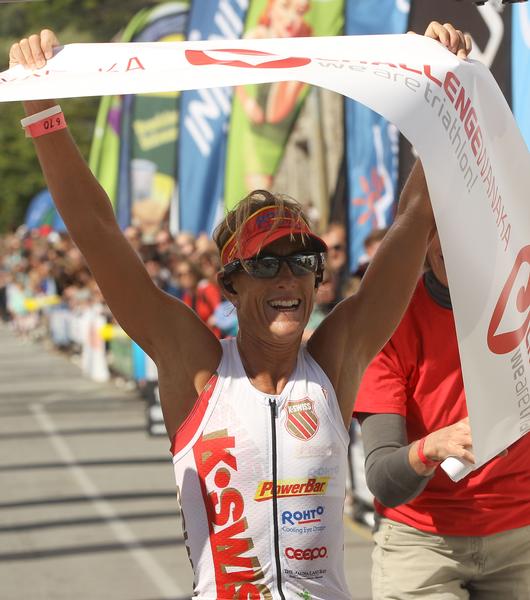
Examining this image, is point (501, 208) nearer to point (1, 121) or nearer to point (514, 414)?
point (514, 414)

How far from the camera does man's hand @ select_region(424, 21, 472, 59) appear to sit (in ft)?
11.0

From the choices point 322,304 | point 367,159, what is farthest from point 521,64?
point 367,159

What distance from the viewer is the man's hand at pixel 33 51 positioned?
308 centimetres

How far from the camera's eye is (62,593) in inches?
297

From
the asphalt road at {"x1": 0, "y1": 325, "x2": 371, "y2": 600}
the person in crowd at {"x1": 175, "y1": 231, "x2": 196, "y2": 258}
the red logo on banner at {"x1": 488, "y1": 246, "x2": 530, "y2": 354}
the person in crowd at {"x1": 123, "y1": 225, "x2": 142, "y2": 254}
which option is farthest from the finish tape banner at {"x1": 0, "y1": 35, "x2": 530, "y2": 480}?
the person in crowd at {"x1": 123, "y1": 225, "x2": 142, "y2": 254}

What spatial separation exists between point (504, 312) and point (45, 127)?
1.17 metres

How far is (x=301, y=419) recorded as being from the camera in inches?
121

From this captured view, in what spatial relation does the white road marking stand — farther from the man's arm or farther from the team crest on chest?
the team crest on chest

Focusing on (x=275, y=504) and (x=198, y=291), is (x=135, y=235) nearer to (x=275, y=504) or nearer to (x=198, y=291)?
(x=198, y=291)

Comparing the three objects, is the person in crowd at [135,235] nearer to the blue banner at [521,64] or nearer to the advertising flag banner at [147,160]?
the advertising flag banner at [147,160]

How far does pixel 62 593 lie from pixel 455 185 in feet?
17.2

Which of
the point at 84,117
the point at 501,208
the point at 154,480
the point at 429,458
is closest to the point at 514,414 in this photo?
the point at 429,458

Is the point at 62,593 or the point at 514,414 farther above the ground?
the point at 514,414

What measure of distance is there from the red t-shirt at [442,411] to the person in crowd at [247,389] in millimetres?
554
